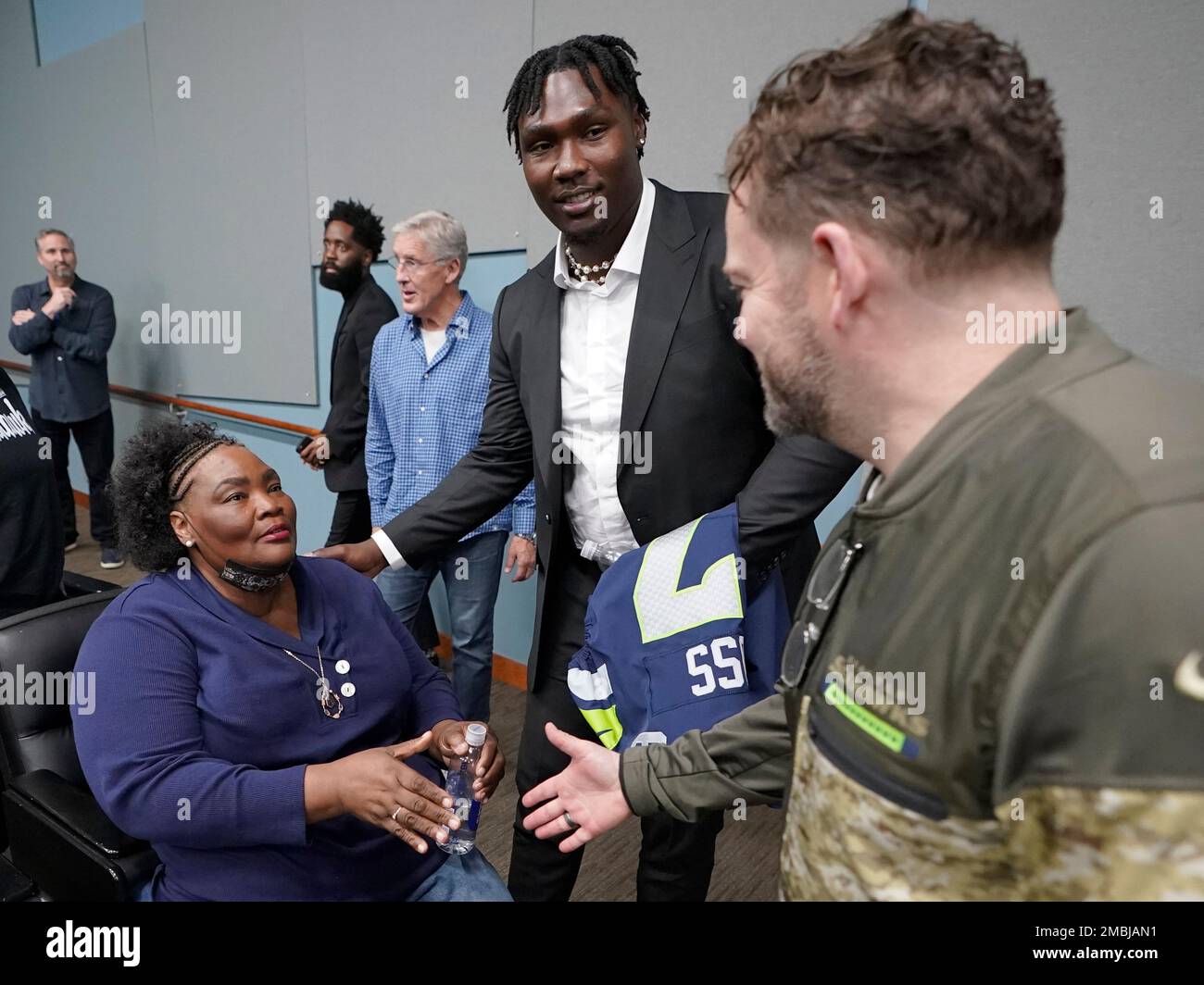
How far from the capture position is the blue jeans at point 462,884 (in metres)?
1.45

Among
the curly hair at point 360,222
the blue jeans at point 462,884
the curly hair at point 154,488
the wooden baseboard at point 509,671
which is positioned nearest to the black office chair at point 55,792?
the curly hair at point 154,488

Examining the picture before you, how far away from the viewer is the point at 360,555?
181 centimetres

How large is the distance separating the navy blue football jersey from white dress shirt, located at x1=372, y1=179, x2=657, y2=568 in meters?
0.31

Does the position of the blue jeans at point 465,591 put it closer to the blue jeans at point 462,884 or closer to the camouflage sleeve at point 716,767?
the blue jeans at point 462,884

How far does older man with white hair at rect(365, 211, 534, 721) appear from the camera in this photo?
9.41 feet

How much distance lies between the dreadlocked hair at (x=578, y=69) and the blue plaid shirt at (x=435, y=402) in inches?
49.2

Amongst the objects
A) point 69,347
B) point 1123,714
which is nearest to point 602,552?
point 1123,714

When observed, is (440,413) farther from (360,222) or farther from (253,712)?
(253,712)

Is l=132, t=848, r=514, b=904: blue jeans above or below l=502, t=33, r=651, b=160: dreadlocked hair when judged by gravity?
below

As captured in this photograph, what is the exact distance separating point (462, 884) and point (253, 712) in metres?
0.48

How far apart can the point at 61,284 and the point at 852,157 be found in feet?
18.0

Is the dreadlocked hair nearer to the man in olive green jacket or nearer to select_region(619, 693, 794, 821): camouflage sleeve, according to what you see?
the man in olive green jacket

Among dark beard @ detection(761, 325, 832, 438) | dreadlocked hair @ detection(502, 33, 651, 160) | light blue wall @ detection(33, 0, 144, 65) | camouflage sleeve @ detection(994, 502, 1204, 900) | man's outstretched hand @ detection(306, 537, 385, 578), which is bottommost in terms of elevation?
man's outstretched hand @ detection(306, 537, 385, 578)

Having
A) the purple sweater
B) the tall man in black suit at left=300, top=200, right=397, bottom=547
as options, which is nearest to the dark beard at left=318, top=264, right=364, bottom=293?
the tall man in black suit at left=300, top=200, right=397, bottom=547
